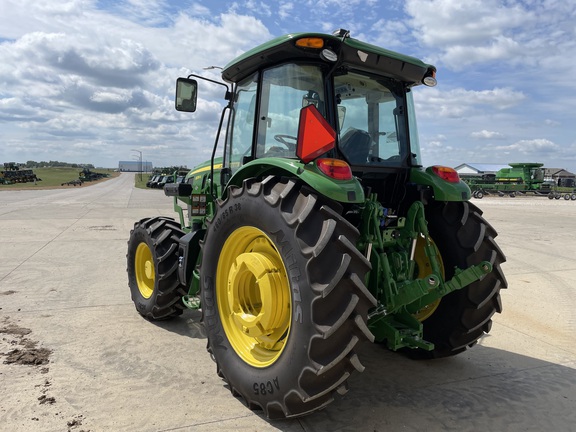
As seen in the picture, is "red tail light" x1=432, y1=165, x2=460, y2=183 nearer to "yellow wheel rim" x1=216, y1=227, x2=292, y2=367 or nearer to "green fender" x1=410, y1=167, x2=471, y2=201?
"green fender" x1=410, y1=167, x2=471, y2=201

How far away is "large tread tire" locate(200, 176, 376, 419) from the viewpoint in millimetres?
2510

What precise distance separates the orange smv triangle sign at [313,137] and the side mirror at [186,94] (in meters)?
2.14

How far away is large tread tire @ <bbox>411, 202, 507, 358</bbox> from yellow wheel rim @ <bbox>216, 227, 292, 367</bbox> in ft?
5.07

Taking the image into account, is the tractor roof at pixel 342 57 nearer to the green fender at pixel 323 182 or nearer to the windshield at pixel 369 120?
the windshield at pixel 369 120

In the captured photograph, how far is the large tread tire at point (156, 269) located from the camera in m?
4.60

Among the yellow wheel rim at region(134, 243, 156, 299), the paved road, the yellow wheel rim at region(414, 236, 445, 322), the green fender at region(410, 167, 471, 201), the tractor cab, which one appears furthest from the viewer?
the yellow wheel rim at region(134, 243, 156, 299)

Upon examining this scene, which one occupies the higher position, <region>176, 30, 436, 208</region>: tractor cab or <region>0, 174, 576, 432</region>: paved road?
<region>176, 30, 436, 208</region>: tractor cab

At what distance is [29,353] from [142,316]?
130 centimetres

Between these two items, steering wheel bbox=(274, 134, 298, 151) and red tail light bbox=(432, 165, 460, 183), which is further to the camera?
red tail light bbox=(432, 165, 460, 183)

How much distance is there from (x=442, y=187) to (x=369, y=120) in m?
0.84

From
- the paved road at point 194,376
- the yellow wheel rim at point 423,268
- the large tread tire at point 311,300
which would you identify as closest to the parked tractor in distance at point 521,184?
the paved road at point 194,376

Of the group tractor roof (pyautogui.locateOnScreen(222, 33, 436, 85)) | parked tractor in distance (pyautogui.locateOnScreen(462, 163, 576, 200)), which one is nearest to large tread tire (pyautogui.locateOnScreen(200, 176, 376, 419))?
tractor roof (pyautogui.locateOnScreen(222, 33, 436, 85))

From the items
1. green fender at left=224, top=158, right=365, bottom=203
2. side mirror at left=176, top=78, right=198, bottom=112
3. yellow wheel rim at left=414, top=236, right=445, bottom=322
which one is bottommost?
yellow wheel rim at left=414, top=236, right=445, bottom=322

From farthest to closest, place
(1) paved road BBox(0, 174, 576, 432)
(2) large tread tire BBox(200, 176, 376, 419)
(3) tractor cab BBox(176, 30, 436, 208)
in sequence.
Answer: (3) tractor cab BBox(176, 30, 436, 208) < (1) paved road BBox(0, 174, 576, 432) < (2) large tread tire BBox(200, 176, 376, 419)
